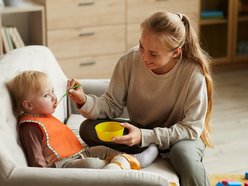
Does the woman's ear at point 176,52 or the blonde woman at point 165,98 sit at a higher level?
the woman's ear at point 176,52

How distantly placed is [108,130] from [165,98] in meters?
0.31

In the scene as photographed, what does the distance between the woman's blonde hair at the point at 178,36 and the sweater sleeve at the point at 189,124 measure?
2.7 inches

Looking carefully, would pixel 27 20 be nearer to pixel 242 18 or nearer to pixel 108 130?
pixel 242 18

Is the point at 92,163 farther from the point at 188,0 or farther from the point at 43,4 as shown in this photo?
the point at 188,0

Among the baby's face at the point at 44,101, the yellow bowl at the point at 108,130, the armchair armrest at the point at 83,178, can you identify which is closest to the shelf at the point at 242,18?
the yellow bowl at the point at 108,130

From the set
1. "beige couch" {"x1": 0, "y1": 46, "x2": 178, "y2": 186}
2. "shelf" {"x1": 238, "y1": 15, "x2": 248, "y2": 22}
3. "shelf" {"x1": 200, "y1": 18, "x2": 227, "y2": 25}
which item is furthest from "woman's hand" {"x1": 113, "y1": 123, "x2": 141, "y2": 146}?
"shelf" {"x1": 238, "y1": 15, "x2": 248, "y2": 22}

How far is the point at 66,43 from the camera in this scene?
437cm

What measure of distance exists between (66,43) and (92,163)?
2.29 meters

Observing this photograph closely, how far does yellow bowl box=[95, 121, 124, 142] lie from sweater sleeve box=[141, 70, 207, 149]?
4.3 inches

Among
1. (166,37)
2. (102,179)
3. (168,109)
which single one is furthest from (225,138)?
(102,179)

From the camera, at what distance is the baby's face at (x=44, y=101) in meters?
2.30

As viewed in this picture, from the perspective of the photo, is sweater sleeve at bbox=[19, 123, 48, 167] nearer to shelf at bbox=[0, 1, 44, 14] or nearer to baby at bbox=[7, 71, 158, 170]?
baby at bbox=[7, 71, 158, 170]

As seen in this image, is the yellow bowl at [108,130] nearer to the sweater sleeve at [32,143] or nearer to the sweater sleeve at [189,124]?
the sweater sleeve at [189,124]

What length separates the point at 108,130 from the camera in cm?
239
